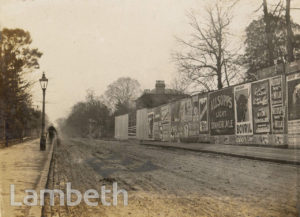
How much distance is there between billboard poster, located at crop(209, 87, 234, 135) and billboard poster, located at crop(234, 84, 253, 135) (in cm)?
49

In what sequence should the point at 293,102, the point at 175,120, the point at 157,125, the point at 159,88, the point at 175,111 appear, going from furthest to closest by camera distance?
the point at 159,88 < the point at 157,125 < the point at 175,111 < the point at 175,120 < the point at 293,102

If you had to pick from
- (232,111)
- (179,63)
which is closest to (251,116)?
(232,111)

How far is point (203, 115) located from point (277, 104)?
7003 mm

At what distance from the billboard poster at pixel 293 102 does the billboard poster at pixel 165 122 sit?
14.0 m

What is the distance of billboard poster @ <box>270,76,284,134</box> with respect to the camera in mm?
12828

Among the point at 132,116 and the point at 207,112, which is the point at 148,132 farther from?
the point at 207,112

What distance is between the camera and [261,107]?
1422 centimetres

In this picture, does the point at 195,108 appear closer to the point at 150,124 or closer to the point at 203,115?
the point at 203,115

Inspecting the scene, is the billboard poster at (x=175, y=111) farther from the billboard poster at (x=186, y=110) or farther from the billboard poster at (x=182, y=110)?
the billboard poster at (x=186, y=110)

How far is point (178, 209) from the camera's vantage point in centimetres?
405

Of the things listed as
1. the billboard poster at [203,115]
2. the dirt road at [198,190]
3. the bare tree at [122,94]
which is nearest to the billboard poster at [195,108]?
the billboard poster at [203,115]

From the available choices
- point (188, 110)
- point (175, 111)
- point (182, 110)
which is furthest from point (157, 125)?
point (188, 110)

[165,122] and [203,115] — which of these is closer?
[203,115]

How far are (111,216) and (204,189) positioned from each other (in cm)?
213
